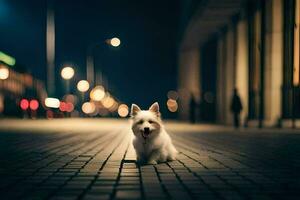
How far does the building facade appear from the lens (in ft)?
83.6

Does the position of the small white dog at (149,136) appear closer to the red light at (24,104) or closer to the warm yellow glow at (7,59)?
the red light at (24,104)

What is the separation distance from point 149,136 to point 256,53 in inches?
897

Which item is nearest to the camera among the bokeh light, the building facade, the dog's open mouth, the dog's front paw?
the dog's open mouth

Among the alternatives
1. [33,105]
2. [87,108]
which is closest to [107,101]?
[87,108]

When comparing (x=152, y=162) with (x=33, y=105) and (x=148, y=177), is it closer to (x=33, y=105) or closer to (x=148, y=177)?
(x=148, y=177)

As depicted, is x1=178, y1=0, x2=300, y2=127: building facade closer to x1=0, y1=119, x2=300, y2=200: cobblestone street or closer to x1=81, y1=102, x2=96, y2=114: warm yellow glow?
x1=0, y1=119, x2=300, y2=200: cobblestone street

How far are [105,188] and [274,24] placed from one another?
22126mm

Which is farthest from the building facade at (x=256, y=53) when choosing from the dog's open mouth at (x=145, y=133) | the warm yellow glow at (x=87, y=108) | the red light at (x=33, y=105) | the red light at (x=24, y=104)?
the warm yellow glow at (x=87, y=108)

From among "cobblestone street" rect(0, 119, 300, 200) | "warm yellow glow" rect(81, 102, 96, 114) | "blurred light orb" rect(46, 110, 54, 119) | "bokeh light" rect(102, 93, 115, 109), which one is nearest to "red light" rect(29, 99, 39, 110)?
"blurred light orb" rect(46, 110, 54, 119)

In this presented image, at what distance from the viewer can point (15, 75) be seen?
13175 cm

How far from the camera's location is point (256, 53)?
29719mm

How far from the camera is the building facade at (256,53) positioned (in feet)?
83.6

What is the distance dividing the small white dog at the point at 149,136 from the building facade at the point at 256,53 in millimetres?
17150

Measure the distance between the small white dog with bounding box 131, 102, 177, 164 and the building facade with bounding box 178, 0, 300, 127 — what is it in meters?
17.1
